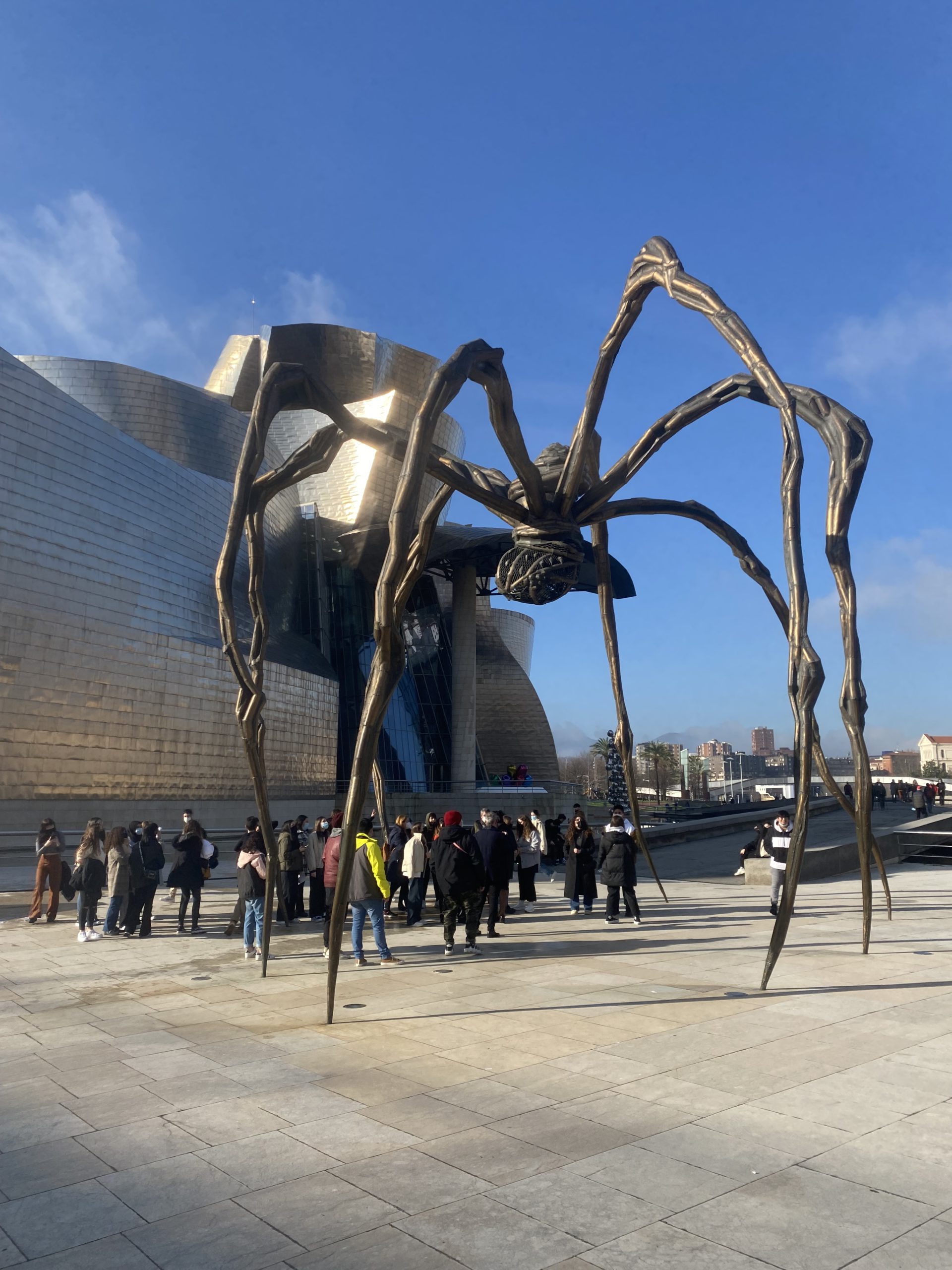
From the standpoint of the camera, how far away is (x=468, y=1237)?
115 inches

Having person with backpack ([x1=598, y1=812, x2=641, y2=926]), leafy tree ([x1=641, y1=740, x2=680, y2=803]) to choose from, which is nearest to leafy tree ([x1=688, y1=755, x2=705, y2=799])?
leafy tree ([x1=641, y1=740, x2=680, y2=803])

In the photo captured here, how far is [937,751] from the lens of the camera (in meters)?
122

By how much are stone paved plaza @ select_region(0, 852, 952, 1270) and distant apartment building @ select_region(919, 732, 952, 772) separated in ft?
411

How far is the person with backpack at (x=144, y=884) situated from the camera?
9.98m

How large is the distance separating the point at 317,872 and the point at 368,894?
310 centimetres

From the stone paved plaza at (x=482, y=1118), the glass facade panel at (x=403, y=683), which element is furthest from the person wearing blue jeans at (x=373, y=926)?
the glass facade panel at (x=403, y=683)

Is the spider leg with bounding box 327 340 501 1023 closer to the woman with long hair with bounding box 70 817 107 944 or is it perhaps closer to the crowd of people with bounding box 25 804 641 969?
the crowd of people with bounding box 25 804 641 969

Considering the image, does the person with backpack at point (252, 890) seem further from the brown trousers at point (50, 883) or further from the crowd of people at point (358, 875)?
the brown trousers at point (50, 883)

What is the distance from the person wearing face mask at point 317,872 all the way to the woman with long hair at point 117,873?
2016mm

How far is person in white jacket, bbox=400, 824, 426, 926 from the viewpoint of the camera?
1052 cm

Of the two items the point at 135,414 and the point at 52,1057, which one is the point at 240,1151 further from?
the point at 135,414

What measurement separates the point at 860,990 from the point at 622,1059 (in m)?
2.72

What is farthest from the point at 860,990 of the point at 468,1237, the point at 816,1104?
the point at 468,1237

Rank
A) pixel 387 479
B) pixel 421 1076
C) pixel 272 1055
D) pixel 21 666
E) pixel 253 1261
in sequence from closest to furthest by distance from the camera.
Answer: pixel 253 1261 < pixel 421 1076 < pixel 272 1055 < pixel 21 666 < pixel 387 479
